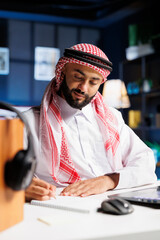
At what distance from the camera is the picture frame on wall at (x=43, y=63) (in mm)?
7445

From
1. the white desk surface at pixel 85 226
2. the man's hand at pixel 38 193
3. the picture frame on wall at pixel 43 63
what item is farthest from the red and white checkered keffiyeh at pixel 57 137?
the picture frame on wall at pixel 43 63

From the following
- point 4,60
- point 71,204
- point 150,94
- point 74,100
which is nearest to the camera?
point 71,204

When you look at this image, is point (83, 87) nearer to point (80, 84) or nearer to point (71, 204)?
point (80, 84)

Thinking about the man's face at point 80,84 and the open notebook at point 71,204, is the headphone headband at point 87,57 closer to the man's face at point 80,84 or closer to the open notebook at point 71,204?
the man's face at point 80,84

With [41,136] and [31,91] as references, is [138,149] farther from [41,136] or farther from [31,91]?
[31,91]

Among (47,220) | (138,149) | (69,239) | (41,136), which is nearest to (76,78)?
(41,136)

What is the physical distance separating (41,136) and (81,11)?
19.0ft

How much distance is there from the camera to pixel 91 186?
1473 millimetres

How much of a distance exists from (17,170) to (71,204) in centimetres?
36

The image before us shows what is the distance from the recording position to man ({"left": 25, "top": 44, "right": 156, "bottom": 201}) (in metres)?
1.81

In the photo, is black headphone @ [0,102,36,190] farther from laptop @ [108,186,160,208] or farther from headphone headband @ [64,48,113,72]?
headphone headband @ [64,48,113,72]

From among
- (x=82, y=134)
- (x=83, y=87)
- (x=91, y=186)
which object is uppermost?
(x=83, y=87)

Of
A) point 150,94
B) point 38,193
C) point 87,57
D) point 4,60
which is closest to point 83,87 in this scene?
point 87,57

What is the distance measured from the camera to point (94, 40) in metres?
7.89
